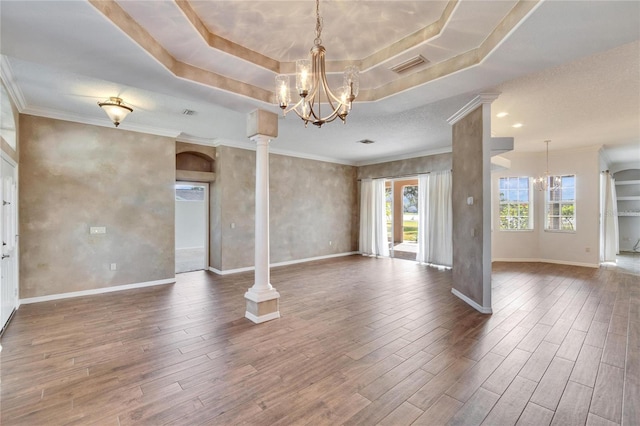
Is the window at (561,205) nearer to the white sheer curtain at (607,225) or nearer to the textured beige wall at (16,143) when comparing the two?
the white sheer curtain at (607,225)

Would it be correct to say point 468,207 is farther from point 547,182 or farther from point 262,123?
point 547,182

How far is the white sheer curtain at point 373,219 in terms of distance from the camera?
8914 millimetres

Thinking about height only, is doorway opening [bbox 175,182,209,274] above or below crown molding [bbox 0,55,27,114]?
below

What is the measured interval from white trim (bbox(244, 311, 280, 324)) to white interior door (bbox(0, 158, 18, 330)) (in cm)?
279

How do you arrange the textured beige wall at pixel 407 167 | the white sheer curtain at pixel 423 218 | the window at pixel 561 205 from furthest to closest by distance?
1. the white sheer curtain at pixel 423 218
2. the window at pixel 561 205
3. the textured beige wall at pixel 407 167

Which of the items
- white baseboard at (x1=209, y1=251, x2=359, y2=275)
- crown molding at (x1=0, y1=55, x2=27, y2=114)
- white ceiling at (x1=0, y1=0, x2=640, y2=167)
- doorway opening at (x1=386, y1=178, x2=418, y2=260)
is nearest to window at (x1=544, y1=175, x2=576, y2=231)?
white ceiling at (x1=0, y1=0, x2=640, y2=167)

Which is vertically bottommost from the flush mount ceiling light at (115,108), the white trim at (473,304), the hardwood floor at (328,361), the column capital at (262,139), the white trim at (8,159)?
the hardwood floor at (328,361)

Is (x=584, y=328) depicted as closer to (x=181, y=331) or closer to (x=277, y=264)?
(x=181, y=331)

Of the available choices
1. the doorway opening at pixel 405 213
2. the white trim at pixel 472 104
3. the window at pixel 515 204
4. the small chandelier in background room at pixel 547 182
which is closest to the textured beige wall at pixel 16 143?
the white trim at pixel 472 104

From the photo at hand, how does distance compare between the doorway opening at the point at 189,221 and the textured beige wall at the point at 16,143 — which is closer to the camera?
the textured beige wall at the point at 16,143

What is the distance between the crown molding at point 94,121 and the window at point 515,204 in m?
8.50

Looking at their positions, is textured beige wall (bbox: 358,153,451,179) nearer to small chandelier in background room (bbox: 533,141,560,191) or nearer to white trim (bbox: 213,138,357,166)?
white trim (bbox: 213,138,357,166)

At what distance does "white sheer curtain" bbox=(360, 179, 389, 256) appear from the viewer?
8914 mm

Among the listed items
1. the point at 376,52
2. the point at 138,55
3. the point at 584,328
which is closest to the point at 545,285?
the point at 584,328
